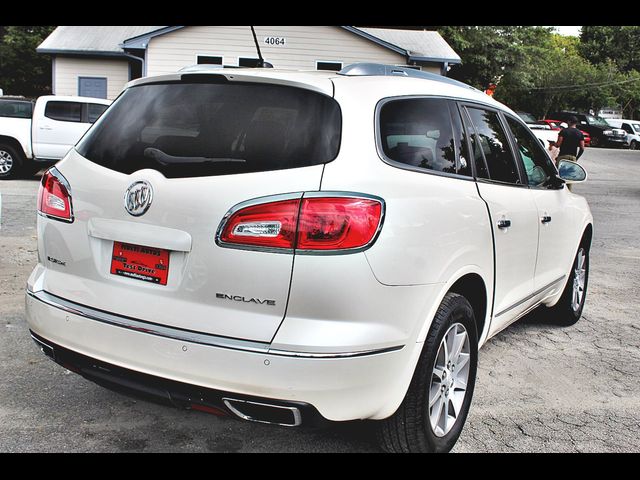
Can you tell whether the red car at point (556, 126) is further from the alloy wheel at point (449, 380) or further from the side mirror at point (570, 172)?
the alloy wheel at point (449, 380)

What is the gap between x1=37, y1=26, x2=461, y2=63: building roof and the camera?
22.6 metres

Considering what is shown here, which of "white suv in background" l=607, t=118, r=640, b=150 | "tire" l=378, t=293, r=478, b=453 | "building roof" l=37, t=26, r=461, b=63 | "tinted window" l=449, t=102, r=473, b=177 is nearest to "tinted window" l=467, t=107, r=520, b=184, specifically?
"tinted window" l=449, t=102, r=473, b=177

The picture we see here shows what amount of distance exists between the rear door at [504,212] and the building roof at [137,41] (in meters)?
19.6

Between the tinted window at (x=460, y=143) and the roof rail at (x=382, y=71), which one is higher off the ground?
the roof rail at (x=382, y=71)

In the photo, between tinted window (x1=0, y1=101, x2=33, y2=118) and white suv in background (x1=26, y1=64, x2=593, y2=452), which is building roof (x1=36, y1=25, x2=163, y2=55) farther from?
white suv in background (x1=26, y1=64, x2=593, y2=452)

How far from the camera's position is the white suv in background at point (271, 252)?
2.61 metres

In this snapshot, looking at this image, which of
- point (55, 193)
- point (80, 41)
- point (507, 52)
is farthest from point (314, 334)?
point (507, 52)

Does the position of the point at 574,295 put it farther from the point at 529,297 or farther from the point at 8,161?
the point at 8,161

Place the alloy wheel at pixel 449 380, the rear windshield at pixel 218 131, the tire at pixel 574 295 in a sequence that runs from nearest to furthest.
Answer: the rear windshield at pixel 218 131 → the alloy wheel at pixel 449 380 → the tire at pixel 574 295

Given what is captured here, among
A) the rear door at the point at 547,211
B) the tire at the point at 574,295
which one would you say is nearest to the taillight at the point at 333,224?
the rear door at the point at 547,211

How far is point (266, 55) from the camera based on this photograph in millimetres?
23469

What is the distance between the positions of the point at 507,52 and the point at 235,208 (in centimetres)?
3702

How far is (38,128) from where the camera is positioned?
1500 centimetres

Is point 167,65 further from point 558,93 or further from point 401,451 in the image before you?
point 558,93
